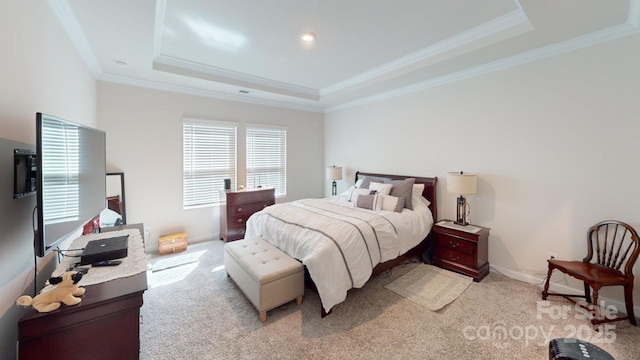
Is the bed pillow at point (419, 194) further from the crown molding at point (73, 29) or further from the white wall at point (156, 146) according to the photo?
the crown molding at point (73, 29)

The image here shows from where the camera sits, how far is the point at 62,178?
1.40 metres

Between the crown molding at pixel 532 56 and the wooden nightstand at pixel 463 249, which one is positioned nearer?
the crown molding at pixel 532 56

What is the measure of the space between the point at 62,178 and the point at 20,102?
0.48m

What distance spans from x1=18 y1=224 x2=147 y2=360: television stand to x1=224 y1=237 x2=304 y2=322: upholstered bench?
1048 millimetres

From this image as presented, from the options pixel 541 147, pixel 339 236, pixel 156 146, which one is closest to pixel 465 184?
pixel 541 147

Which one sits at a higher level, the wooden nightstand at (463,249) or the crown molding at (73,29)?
the crown molding at (73,29)

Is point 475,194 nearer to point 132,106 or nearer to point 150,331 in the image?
point 150,331

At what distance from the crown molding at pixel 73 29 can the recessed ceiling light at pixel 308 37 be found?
75.0 inches

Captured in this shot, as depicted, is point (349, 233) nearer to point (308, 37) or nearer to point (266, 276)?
point (266, 276)

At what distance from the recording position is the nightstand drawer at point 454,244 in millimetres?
3029

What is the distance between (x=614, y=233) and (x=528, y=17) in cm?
216

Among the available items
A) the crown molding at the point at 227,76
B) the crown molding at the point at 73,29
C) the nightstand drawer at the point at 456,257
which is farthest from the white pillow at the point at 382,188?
the crown molding at the point at 73,29

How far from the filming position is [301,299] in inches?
98.1

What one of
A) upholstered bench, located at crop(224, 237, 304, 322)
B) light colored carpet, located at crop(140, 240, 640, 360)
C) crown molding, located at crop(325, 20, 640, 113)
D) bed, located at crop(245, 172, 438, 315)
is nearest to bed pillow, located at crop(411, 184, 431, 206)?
bed, located at crop(245, 172, 438, 315)
